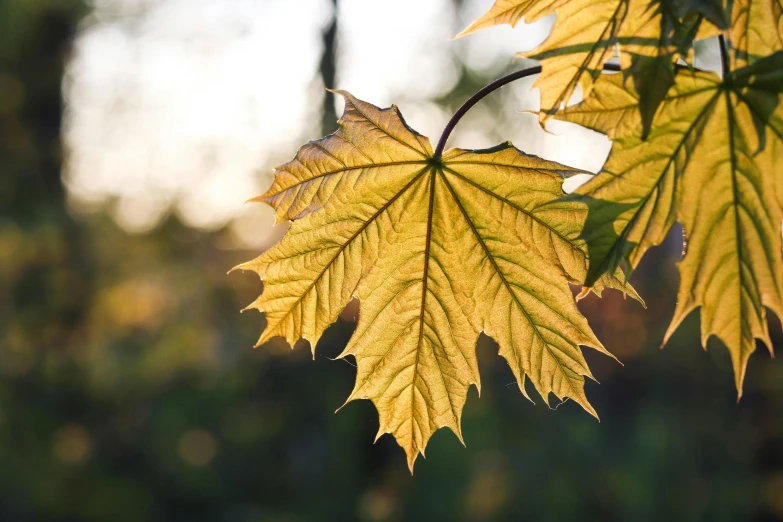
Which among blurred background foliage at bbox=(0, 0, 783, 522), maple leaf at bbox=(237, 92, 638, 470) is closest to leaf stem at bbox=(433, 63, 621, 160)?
maple leaf at bbox=(237, 92, 638, 470)

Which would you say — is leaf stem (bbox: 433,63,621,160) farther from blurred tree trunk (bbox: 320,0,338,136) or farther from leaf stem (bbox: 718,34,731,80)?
blurred tree trunk (bbox: 320,0,338,136)

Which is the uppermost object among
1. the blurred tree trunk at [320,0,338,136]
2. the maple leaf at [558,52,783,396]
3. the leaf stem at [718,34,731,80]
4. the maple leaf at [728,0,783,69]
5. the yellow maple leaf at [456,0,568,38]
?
the blurred tree trunk at [320,0,338,136]

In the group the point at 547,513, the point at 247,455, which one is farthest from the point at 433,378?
the point at 247,455

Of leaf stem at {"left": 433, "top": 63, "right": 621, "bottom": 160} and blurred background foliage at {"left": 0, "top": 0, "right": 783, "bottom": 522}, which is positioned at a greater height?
blurred background foliage at {"left": 0, "top": 0, "right": 783, "bottom": 522}

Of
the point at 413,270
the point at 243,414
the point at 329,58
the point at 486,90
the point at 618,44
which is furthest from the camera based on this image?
the point at 243,414

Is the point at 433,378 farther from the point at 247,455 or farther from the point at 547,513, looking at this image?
the point at 247,455

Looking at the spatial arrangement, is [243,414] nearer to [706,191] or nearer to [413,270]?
[413,270]

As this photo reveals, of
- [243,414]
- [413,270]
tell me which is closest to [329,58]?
[243,414]
